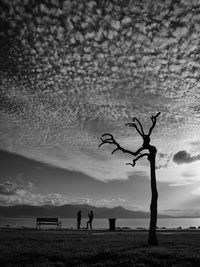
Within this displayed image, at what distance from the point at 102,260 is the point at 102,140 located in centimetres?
1111

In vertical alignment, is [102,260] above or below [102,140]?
below

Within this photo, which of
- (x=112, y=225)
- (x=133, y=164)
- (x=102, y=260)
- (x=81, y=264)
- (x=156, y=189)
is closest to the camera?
(x=81, y=264)

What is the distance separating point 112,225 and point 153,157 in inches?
753

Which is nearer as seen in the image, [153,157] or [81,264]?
[81,264]

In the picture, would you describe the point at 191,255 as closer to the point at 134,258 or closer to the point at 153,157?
the point at 134,258

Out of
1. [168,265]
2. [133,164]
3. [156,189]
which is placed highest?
[133,164]

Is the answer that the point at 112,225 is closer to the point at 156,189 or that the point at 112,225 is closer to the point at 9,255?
the point at 156,189

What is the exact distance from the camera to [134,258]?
1268cm

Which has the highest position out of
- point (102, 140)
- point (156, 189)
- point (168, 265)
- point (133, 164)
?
point (102, 140)

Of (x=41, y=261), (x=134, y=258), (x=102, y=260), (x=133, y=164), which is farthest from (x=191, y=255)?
(x=133, y=164)

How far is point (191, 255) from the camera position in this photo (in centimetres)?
1373

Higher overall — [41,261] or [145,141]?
[145,141]

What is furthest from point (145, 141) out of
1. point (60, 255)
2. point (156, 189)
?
point (60, 255)

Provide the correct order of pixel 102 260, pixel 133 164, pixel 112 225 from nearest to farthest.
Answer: pixel 102 260 < pixel 133 164 < pixel 112 225
